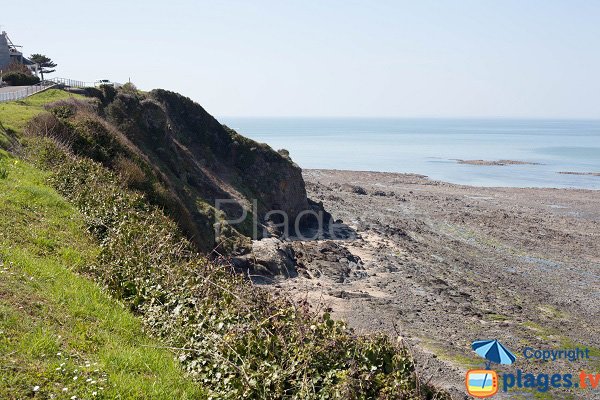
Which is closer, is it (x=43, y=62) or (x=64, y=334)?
(x=64, y=334)

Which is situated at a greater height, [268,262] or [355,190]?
[355,190]

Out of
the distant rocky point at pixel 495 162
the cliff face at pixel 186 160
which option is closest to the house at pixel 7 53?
the cliff face at pixel 186 160

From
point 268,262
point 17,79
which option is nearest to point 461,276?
point 268,262

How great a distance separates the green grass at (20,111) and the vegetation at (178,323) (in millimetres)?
8044

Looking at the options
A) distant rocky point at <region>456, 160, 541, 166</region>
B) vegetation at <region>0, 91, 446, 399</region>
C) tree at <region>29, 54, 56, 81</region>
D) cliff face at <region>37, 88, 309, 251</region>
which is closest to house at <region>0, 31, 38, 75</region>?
tree at <region>29, 54, 56, 81</region>

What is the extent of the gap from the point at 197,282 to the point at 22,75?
4210cm

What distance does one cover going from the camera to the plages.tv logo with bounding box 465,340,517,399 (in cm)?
1567

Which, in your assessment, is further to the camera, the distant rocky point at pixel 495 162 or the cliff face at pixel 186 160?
the distant rocky point at pixel 495 162

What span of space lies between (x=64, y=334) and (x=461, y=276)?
30.2 metres

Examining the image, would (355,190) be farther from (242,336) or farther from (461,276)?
(242,336)

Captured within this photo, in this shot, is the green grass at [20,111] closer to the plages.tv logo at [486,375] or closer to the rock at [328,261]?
the rock at [328,261]

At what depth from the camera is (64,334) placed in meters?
7.50

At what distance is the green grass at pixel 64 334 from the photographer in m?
6.35

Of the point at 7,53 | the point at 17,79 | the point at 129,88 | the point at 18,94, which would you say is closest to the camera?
the point at 18,94
